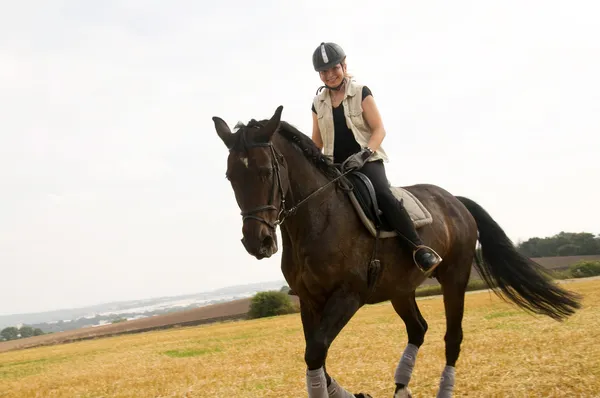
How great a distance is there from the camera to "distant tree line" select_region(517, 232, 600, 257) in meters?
54.6

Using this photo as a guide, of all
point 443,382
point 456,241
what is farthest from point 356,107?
point 443,382

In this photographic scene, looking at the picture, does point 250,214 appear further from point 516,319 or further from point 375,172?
point 516,319

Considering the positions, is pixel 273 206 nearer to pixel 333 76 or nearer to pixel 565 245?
pixel 333 76

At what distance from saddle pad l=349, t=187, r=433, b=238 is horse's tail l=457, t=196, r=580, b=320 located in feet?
7.26

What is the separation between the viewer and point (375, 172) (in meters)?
5.59

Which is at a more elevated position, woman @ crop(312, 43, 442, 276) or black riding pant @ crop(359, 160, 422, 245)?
woman @ crop(312, 43, 442, 276)

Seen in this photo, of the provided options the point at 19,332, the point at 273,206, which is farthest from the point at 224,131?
the point at 19,332

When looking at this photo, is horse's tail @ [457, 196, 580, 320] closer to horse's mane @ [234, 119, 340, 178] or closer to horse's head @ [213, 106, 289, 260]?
horse's mane @ [234, 119, 340, 178]

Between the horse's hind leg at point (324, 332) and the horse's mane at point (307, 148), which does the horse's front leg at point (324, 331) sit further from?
the horse's mane at point (307, 148)

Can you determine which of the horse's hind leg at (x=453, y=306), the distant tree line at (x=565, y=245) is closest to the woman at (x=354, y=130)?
the horse's hind leg at (x=453, y=306)

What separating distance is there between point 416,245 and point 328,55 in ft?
7.63

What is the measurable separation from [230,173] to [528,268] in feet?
18.1

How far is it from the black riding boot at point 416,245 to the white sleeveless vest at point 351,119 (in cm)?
78

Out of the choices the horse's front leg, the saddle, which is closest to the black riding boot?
the saddle
